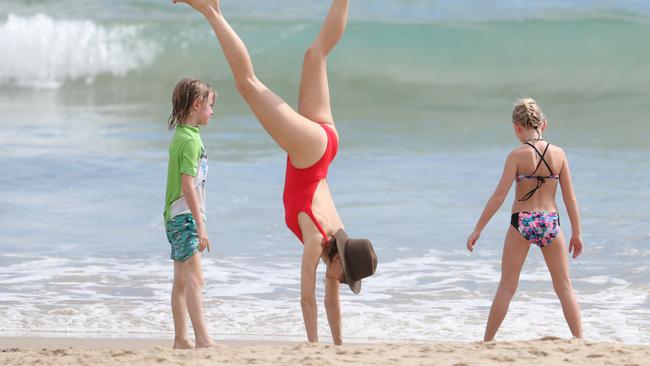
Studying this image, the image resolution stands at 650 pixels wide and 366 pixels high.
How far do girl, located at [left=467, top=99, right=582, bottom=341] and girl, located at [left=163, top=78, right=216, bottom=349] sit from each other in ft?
4.31

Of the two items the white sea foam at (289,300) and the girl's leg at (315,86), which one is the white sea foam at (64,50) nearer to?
the white sea foam at (289,300)

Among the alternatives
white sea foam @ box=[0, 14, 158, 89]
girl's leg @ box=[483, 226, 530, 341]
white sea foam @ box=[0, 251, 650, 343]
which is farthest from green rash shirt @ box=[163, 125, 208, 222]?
white sea foam @ box=[0, 14, 158, 89]

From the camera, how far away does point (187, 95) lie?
18.5 feet

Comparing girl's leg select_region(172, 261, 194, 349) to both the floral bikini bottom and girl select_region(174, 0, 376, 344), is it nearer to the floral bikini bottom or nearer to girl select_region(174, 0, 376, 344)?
girl select_region(174, 0, 376, 344)

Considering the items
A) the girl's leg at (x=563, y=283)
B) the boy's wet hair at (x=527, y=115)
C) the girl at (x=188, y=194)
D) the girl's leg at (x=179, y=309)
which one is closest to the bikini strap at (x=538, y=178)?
the boy's wet hair at (x=527, y=115)

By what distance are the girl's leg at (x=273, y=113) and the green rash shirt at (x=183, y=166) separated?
0.36m

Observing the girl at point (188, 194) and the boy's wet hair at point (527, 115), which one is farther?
the boy's wet hair at point (527, 115)

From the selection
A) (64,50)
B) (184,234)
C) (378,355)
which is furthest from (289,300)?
(64,50)

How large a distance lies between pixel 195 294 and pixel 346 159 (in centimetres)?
737

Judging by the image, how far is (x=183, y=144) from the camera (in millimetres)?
5566

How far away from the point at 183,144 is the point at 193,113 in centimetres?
19

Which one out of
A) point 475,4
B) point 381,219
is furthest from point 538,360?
point 475,4

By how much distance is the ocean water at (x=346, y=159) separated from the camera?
7.34m

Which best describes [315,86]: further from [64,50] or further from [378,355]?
[64,50]
